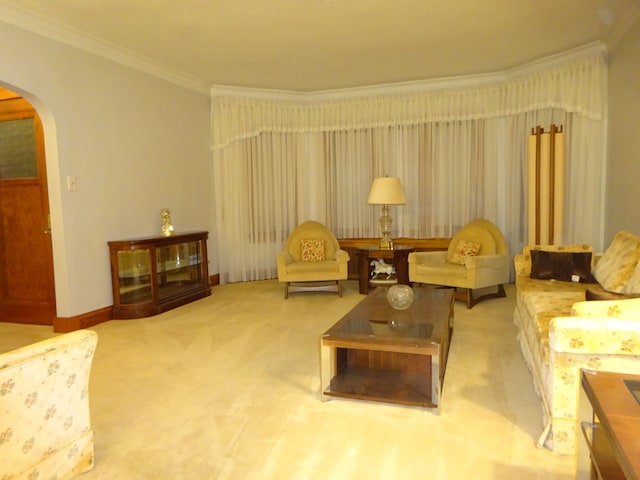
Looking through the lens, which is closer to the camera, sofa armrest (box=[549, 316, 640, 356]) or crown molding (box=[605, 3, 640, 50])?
sofa armrest (box=[549, 316, 640, 356])

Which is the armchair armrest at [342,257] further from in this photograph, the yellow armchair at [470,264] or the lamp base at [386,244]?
the yellow armchair at [470,264]

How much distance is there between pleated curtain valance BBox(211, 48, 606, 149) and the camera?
16.5ft

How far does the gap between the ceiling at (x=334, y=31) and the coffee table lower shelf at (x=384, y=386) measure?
284cm

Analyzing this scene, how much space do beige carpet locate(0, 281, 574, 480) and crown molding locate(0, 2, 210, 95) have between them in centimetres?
264

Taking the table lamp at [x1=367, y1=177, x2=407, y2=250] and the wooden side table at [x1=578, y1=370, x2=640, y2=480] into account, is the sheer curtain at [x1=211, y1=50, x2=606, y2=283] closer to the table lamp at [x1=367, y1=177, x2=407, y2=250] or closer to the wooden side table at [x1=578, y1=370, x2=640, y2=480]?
the table lamp at [x1=367, y1=177, x2=407, y2=250]

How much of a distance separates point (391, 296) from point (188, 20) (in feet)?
9.50

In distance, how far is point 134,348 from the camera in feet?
12.2

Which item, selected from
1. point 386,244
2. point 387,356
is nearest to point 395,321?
point 387,356

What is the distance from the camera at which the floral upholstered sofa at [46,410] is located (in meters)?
1.65

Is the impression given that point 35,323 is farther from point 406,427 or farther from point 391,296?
point 406,427

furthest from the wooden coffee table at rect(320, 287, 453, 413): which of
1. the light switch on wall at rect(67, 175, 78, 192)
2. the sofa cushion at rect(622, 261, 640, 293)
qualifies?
the light switch on wall at rect(67, 175, 78, 192)

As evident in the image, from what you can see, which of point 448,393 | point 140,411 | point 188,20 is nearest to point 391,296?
point 448,393

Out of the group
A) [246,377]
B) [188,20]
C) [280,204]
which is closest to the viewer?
→ [246,377]

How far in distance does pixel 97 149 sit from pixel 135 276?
4.29ft
